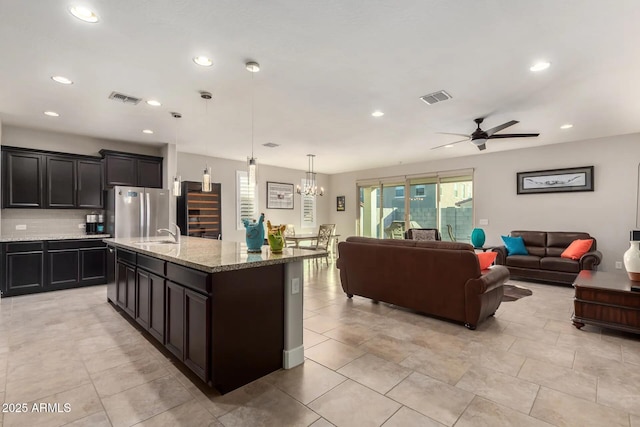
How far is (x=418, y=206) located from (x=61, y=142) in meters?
7.89

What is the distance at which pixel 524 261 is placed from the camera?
586 centimetres

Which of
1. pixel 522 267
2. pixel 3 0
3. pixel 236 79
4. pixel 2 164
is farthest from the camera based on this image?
pixel 522 267

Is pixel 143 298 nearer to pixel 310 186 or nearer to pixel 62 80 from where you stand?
pixel 62 80

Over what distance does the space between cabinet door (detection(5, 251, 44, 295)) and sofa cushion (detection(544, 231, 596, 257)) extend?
8.89 metres

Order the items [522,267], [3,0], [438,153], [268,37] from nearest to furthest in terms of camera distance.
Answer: [3,0], [268,37], [522,267], [438,153]

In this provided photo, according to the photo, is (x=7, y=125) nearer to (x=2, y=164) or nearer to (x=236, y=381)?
(x=2, y=164)

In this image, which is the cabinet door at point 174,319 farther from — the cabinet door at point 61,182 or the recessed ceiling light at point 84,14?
the cabinet door at point 61,182

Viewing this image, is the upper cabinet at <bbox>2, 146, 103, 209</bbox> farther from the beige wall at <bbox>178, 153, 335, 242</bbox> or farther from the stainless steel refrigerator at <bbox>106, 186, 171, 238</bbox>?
the beige wall at <bbox>178, 153, 335, 242</bbox>

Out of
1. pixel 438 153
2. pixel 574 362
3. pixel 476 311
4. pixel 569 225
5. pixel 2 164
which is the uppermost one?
pixel 438 153

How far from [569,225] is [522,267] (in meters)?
1.39

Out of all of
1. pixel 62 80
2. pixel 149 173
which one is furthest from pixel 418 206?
pixel 62 80

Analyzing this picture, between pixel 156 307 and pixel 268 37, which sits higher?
pixel 268 37

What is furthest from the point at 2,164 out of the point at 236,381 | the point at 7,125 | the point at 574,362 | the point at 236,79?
the point at 574,362

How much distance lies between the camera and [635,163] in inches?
215
